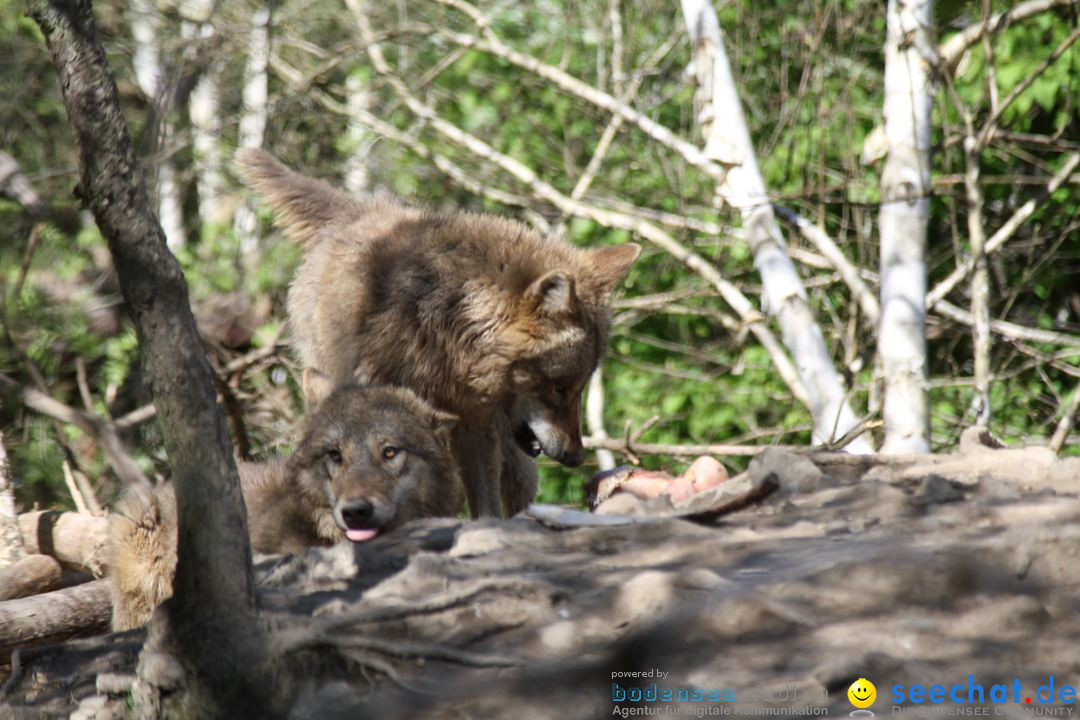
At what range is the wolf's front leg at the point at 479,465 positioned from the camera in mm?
5855

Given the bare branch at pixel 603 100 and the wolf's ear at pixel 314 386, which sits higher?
the bare branch at pixel 603 100

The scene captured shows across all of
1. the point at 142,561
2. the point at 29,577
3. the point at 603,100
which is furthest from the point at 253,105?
the point at 142,561

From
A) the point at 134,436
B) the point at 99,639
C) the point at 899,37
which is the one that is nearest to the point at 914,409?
the point at 899,37

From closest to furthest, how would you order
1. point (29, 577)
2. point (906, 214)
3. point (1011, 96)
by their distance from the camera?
point (29, 577) < point (906, 214) < point (1011, 96)

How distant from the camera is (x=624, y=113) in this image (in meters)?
10.1

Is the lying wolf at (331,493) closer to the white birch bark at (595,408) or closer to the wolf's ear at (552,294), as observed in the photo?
the wolf's ear at (552,294)

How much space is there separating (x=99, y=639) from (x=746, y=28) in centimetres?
930

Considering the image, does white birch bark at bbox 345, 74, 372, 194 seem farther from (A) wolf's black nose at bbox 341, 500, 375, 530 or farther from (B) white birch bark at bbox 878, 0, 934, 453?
(A) wolf's black nose at bbox 341, 500, 375, 530

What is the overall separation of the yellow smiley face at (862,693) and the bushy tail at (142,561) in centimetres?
275

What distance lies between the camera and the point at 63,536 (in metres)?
6.05

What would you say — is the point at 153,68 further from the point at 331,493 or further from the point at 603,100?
the point at 331,493

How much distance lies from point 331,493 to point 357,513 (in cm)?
27

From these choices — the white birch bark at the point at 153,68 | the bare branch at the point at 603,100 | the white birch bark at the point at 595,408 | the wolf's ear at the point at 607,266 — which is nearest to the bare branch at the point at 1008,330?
the bare branch at the point at 603,100

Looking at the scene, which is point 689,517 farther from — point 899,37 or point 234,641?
point 899,37
